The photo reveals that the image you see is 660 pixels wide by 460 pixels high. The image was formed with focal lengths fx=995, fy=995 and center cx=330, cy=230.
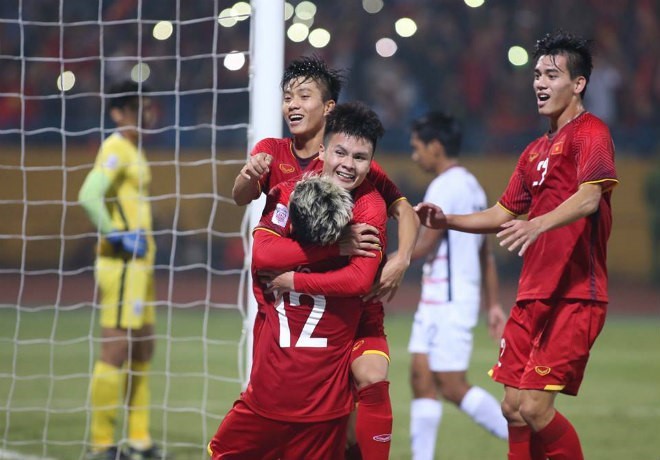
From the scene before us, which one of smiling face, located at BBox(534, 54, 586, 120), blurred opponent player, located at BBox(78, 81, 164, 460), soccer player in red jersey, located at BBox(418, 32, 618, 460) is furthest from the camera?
blurred opponent player, located at BBox(78, 81, 164, 460)

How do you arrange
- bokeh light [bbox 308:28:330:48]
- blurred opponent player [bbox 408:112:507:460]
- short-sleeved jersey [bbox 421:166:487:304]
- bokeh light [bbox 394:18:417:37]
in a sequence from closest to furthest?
blurred opponent player [bbox 408:112:507:460] → short-sleeved jersey [bbox 421:166:487:304] → bokeh light [bbox 394:18:417:37] → bokeh light [bbox 308:28:330:48]

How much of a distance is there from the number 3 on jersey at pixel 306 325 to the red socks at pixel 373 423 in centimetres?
28

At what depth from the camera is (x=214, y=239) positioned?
1670cm

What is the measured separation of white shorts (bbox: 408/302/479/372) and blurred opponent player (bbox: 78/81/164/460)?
167 cm

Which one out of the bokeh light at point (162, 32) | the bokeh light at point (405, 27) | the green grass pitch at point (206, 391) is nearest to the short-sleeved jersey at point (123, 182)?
the green grass pitch at point (206, 391)

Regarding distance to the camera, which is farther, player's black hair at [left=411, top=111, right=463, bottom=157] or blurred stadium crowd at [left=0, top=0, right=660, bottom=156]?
blurred stadium crowd at [left=0, top=0, right=660, bottom=156]

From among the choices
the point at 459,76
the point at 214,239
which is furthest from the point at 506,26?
the point at 214,239

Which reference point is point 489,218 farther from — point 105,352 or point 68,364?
point 68,364

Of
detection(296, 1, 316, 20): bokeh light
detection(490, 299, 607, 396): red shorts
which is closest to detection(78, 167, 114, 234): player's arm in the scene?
detection(490, 299, 607, 396): red shorts

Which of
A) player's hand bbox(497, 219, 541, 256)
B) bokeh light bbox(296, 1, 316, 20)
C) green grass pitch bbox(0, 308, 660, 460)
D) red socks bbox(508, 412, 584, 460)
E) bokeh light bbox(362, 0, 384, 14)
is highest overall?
bokeh light bbox(362, 0, 384, 14)

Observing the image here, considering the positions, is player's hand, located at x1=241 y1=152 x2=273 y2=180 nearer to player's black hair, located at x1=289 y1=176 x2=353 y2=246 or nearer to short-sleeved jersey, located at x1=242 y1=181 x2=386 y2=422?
short-sleeved jersey, located at x1=242 y1=181 x2=386 y2=422

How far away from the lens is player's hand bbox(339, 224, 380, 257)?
363cm

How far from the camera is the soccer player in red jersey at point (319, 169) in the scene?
3.72 metres

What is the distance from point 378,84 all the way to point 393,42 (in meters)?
0.85
